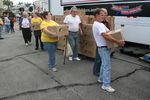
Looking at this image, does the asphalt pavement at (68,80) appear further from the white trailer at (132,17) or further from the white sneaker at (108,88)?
the white trailer at (132,17)

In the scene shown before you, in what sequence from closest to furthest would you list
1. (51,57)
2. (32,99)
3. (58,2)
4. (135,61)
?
1. (32,99)
2. (51,57)
3. (135,61)
4. (58,2)

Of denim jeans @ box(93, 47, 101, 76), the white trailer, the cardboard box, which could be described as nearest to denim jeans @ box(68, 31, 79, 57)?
the cardboard box

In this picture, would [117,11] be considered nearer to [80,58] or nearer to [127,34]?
[127,34]

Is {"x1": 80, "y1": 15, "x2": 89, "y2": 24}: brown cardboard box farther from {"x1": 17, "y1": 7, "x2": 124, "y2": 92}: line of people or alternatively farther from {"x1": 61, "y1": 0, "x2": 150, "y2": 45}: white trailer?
{"x1": 61, "y1": 0, "x2": 150, "y2": 45}: white trailer

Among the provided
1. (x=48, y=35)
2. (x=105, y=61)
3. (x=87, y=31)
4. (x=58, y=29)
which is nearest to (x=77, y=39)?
(x=87, y=31)

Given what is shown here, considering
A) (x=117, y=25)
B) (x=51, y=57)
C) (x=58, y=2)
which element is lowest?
(x=51, y=57)

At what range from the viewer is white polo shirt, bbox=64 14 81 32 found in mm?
7801

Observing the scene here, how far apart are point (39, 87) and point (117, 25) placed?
4604mm

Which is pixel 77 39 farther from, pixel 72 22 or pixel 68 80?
pixel 68 80

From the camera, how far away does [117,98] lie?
5164 mm

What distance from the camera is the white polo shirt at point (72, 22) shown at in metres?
7.80

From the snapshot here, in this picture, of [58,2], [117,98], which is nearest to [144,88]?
[117,98]

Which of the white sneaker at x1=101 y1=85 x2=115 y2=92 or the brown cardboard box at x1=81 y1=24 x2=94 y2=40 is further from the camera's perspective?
the brown cardboard box at x1=81 y1=24 x2=94 y2=40

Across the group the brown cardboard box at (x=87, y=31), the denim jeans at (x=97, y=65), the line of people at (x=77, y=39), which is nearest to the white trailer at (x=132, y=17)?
the brown cardboard box at (x=87, y=31)
